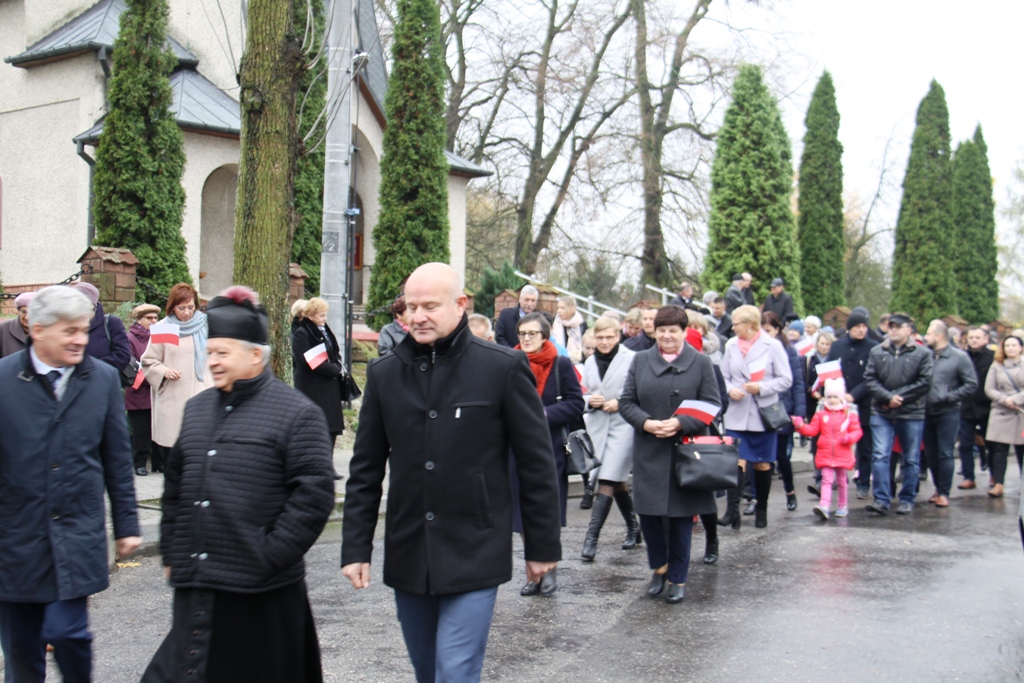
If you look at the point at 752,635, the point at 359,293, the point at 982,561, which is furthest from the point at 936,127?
the point at 752,635

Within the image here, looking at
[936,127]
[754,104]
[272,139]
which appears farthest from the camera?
[936,127]

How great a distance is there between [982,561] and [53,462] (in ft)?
23.1

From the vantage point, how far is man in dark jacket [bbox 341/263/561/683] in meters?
3.55

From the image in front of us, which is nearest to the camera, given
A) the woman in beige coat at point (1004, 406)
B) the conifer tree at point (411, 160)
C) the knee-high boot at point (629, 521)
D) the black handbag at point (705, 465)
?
the black handbag at point (705, 465)

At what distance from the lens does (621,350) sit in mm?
8320

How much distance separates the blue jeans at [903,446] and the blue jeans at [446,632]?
7723 mm

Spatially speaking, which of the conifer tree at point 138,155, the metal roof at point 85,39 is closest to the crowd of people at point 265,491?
the conifer tree at point 138,155

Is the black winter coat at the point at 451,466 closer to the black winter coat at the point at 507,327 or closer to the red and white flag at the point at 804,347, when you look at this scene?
the black winter coat at the point at 507,327

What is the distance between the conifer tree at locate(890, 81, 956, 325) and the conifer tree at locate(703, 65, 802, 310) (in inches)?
475

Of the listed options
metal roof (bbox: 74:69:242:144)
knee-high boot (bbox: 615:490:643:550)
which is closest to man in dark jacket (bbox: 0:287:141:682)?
knee-high boot (bbox: 615:490:643:550)

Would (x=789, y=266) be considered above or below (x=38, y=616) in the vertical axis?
above

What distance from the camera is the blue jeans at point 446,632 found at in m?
3.51

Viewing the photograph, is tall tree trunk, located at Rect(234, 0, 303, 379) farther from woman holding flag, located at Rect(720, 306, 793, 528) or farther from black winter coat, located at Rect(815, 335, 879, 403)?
black winter coat, located at Rect(815, 335, 879, 403)

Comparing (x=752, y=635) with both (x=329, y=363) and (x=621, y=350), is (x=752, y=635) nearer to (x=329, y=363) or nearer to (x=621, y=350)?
(x=621, y=350)
